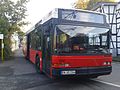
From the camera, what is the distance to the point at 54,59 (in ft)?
32.9

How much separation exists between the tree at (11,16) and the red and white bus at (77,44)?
17.8m

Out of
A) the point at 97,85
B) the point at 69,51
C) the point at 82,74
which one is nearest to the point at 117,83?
the point at 97,85

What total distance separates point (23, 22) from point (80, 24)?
20.1 m

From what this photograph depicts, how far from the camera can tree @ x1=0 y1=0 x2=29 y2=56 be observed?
91.4 ft

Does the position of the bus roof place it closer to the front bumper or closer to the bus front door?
the bus front door

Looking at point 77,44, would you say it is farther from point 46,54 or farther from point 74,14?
point 46,54

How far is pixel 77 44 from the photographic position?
10.2 metres

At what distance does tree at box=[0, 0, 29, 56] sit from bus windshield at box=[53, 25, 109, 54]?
59.1 ft

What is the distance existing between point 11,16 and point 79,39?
19.7 m

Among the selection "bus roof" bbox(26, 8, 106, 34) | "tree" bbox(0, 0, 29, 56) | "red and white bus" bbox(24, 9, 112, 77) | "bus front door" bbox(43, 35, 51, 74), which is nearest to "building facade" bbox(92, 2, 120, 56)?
"tree" bbox(0, 0, 29, 56)

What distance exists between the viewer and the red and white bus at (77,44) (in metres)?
10.0

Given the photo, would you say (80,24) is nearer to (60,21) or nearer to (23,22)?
(60,21)

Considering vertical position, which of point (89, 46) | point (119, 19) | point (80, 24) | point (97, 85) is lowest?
point (97, 85)

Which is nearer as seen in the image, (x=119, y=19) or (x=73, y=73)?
(x=73, y=73)
